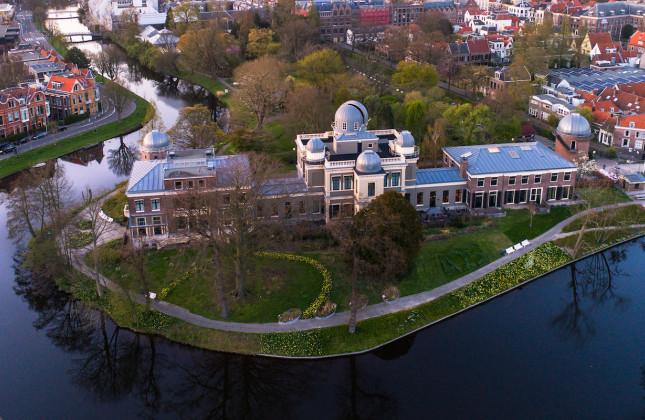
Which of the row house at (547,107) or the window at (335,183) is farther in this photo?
the row house at (547,107)

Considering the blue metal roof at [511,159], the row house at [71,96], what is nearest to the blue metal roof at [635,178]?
the blue metal roof at [511,159]

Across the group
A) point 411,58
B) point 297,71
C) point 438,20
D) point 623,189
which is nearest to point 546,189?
point 623,189

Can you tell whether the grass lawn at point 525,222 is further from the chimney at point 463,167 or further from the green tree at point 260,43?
the green tree at point 260,43

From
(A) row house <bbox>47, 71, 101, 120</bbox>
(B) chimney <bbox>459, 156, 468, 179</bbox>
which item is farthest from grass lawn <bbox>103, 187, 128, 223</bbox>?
(A) row house <bbox>47, 71, 101, 120</bbox>

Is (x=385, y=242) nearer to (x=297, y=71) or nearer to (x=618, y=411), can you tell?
(x=618, y=411)

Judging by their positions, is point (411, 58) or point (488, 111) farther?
point (411, 58)
